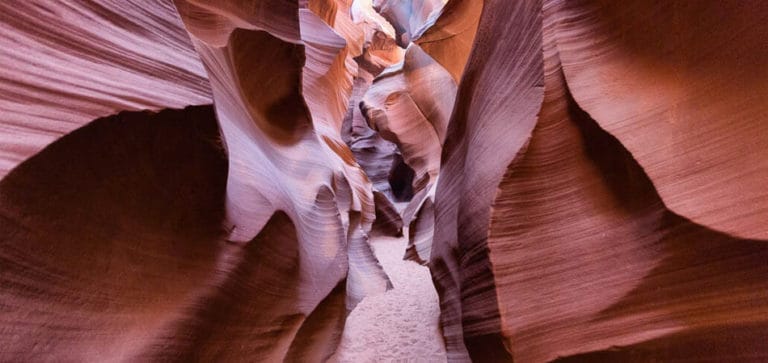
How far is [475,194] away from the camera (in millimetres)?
1978

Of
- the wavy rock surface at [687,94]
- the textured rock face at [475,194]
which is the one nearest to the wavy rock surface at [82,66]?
the textured rock face at [475,194]

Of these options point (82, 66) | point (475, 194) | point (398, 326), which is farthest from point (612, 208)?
point (398, 326)

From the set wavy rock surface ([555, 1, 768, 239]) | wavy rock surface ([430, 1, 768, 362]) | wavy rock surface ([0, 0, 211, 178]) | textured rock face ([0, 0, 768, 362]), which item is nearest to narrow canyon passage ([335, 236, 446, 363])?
textured rock face ([0, 0, 768, 362])

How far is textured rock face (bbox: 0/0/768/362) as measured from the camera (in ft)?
3.89

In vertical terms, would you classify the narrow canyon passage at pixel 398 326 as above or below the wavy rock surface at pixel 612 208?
below

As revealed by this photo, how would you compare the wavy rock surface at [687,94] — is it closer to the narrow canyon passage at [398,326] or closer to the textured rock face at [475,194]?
the textured rock face at [475,194]

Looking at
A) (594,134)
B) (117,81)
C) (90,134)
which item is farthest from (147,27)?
(594,134)

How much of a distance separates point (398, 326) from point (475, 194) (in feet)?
5.04

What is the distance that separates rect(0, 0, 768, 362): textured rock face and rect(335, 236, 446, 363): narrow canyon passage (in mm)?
314

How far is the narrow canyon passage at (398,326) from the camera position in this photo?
2.71 metres

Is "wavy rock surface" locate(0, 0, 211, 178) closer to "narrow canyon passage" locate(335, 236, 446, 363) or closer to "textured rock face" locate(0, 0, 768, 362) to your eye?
"textured rock face" locate(0, 0, 768, 362)

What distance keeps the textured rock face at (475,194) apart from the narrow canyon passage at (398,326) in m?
0.31

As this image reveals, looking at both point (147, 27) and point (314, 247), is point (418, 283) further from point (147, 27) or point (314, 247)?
point (147, 27)

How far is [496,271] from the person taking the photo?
1.70 meters
